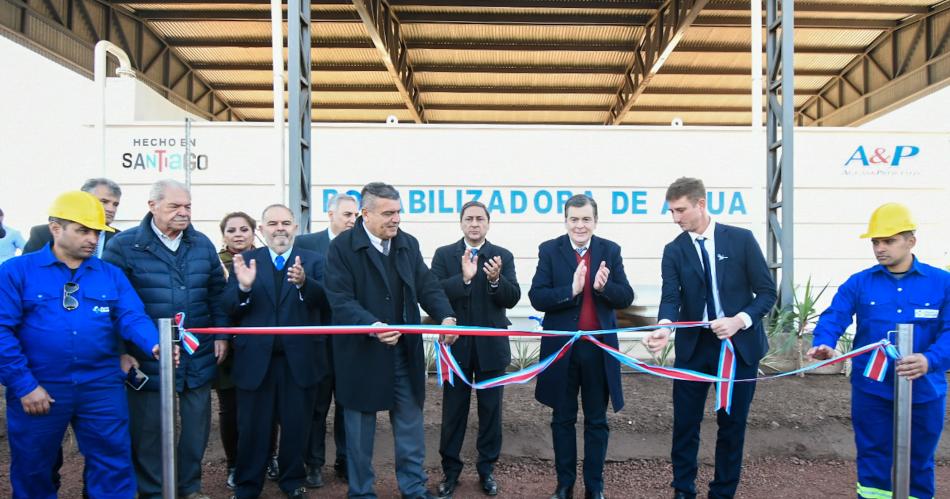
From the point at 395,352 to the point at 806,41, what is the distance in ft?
51.0

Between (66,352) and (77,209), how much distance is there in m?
0.67

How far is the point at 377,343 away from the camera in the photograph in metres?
3.42

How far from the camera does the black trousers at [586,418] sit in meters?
3.75

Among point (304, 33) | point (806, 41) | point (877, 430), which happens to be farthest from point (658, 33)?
point (877, 430)

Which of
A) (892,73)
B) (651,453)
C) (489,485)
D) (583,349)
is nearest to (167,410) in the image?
(489,485)

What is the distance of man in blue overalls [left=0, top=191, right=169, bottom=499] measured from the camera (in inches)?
115

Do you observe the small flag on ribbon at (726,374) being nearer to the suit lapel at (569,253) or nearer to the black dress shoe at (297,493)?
the suit lapel at (569,253)

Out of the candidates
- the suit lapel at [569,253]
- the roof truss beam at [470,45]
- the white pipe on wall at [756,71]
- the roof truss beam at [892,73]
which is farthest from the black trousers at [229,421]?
the roof truss beam at [892,73]

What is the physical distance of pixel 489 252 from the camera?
4.19 metres

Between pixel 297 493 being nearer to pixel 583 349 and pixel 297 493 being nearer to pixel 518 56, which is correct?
pixel 583 349

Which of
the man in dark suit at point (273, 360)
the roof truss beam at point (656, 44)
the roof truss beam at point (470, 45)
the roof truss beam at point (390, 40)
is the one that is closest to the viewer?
the man in dark suit at point (273, 360)

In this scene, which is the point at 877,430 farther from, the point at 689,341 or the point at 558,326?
the point at 558,326

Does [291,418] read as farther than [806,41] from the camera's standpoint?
No

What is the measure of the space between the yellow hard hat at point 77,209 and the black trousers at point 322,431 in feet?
5.48
